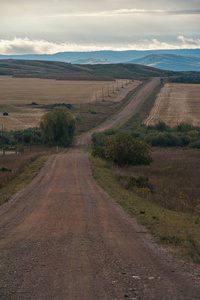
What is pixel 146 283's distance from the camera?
9180mm

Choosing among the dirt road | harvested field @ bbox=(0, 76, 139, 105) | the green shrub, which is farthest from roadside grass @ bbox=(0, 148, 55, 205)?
harvested field @ bbox=(0, 76, 139, 105)

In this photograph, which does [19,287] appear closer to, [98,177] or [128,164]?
[98,177]

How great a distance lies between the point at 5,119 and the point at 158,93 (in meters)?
72.1

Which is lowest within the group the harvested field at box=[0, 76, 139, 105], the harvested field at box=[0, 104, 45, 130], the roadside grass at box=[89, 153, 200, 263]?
the roadside grass at box=[89, 153, 200, 263]

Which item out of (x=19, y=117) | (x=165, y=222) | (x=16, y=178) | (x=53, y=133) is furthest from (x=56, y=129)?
(x=165, y=222)

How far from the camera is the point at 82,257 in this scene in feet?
36.8

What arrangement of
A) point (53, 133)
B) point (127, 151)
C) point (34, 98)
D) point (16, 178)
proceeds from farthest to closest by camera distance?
1. point (34, 98)
2. point (53, 133)
3. point (127, 151)
4. point (16, 178)

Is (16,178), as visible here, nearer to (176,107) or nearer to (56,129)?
(56,129)

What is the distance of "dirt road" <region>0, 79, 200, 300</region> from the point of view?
882 centimetres

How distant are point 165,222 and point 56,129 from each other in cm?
5576

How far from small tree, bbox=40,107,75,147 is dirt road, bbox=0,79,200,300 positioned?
49.9 m

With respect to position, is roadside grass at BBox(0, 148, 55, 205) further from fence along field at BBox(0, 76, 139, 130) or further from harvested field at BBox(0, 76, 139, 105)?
harvested field at BBox(0, 76, 139, 105)

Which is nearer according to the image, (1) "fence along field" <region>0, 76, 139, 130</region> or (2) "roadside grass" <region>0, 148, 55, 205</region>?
(2) "roadside grass" <region>0, 148, 55, 205</region>

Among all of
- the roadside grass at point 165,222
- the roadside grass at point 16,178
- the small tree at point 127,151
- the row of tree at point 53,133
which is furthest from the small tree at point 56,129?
the roadside grass at point 165,222
